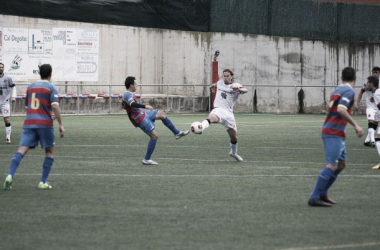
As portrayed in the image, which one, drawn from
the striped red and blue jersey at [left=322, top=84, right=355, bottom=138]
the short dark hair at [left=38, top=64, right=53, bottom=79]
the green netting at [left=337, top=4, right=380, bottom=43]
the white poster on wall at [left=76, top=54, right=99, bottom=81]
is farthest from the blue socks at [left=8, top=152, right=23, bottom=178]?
the green netting at [left=337, top=4, right=380, bottom=43]

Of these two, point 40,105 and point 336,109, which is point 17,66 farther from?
point 336,109

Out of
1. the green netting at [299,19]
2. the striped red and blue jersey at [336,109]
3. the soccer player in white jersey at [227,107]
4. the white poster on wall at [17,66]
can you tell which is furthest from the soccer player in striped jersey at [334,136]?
the green netting at [299,19]

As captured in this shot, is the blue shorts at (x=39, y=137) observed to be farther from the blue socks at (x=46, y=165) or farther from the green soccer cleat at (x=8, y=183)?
the green soccer cleat at (x=8, y=183)

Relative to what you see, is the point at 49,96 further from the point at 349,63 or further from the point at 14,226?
the point at 349,63

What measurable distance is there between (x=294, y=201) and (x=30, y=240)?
432 cm

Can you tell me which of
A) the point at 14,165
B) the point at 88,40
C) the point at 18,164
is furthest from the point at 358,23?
the point at 14,165

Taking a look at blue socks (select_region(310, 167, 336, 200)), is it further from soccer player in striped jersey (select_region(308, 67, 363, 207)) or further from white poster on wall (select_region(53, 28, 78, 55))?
white poster on wall (select_region(53, 28, 78, 55))

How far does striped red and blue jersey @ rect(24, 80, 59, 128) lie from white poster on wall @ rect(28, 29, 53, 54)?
2610 centimetres

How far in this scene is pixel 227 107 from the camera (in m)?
Result: 19.1

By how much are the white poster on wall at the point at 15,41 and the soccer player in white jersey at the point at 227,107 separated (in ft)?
67.6

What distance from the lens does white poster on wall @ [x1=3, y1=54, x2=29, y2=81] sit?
124 feet

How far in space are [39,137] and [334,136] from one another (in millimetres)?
4560

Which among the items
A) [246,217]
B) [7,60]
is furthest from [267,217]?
[7,60]

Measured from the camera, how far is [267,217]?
10.6m
